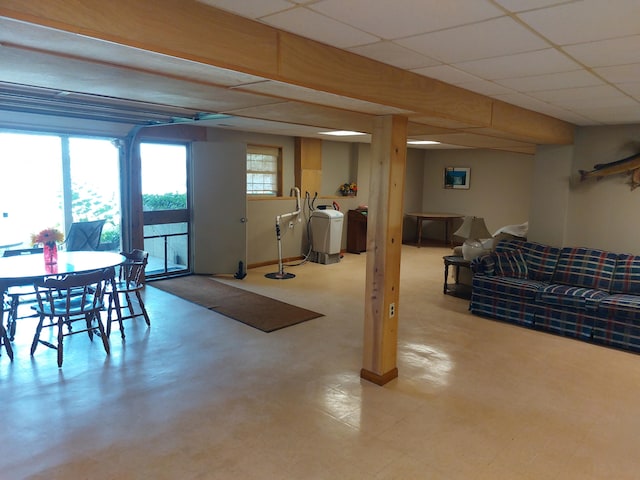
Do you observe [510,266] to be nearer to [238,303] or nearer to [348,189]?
[238,303]

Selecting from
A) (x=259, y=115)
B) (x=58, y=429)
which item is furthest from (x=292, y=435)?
(x=259, y=115)

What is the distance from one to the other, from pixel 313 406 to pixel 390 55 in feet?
7.68

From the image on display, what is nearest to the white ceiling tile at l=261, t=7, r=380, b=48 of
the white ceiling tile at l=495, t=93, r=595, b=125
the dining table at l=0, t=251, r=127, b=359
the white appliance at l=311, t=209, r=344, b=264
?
the white ceiling tile at l=495, t=93, r=595, b=125

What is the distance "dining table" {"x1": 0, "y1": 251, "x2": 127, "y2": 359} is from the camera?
3775mm

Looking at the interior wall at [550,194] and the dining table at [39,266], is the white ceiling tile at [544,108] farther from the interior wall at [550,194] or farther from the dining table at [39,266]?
the dining table at [39,266]

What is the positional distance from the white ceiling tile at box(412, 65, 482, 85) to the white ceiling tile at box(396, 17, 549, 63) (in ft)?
0.86

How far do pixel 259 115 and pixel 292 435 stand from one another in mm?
2313

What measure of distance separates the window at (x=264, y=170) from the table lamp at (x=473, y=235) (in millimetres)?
3492

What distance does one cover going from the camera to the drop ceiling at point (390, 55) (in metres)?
1.72

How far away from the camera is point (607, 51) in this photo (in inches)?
90.7

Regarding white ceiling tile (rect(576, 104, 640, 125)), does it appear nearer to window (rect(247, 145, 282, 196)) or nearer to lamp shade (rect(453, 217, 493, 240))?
lamp shade (rect(453, 217, 493, 240))

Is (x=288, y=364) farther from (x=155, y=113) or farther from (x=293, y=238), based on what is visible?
(x=293, y=238)

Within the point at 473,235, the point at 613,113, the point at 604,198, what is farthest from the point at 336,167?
the point at 613,113

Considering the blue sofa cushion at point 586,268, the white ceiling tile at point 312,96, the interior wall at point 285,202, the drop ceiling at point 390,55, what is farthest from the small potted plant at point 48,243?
the blue sofa cushion at point 586,268
